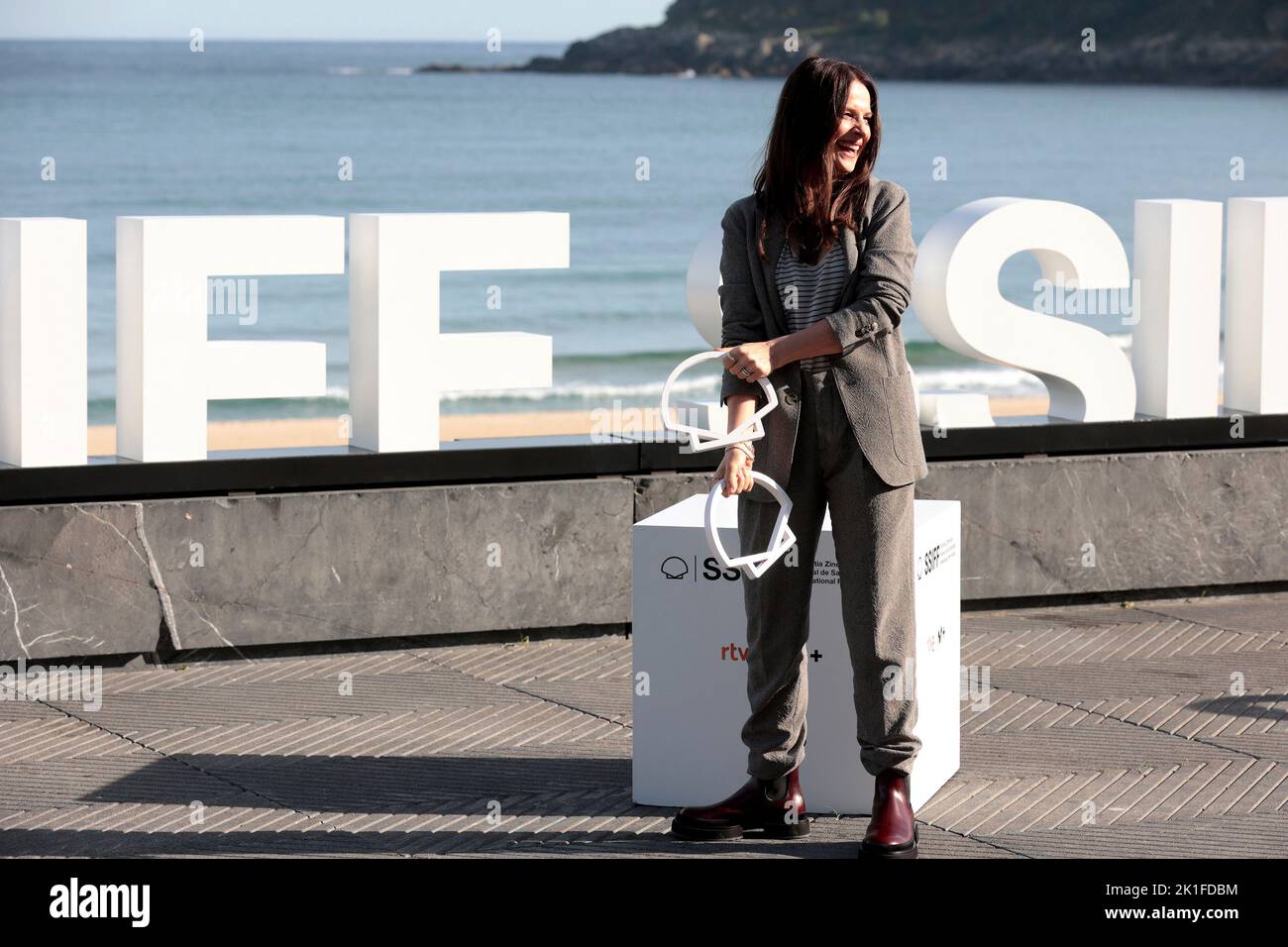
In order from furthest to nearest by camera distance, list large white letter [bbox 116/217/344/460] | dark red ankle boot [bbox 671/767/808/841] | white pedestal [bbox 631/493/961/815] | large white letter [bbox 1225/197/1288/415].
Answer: large white letter [bbox 1225/197/1288/415] → large white letter [bbox 116/217/344/460] → white pedestal [bbox 631/493/961/815] → dark red ankle boot [bbox 671/767/808/841]

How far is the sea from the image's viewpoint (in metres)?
29.4

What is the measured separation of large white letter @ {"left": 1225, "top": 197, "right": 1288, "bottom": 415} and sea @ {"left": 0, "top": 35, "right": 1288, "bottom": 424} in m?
1.45

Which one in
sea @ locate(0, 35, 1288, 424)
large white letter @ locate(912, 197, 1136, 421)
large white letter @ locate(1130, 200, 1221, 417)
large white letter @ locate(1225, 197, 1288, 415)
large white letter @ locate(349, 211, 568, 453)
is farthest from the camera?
sea @ locate(0, 35, 1288, 424)

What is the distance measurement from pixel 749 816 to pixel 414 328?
322 centimetres

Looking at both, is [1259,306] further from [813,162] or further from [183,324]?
[183,324]

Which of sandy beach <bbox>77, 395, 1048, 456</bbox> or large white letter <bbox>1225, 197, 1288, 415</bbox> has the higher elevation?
large white letter <bbox>1225, 197, 1288, 415</bbox>

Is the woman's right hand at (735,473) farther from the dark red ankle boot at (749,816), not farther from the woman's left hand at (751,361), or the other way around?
the dark red ankle boot at (749,816)

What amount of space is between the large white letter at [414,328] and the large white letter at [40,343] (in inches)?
44.3

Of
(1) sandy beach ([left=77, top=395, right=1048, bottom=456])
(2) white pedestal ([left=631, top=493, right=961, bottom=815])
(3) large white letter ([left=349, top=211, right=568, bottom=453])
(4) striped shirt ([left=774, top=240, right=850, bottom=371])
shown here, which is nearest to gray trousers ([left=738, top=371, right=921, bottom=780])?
(4) striped shirt ([left=774, top=240, right=850, bottom=371])

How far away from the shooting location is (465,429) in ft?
35.2

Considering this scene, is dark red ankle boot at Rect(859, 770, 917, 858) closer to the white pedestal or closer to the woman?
the woman

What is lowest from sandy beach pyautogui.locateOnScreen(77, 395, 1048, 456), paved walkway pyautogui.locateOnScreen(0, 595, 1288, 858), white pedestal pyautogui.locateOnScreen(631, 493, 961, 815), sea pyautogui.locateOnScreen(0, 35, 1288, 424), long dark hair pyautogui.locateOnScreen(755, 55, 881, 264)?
paved walkway pyautogui.locateOnScreen(0, 595, 1288, 858)
